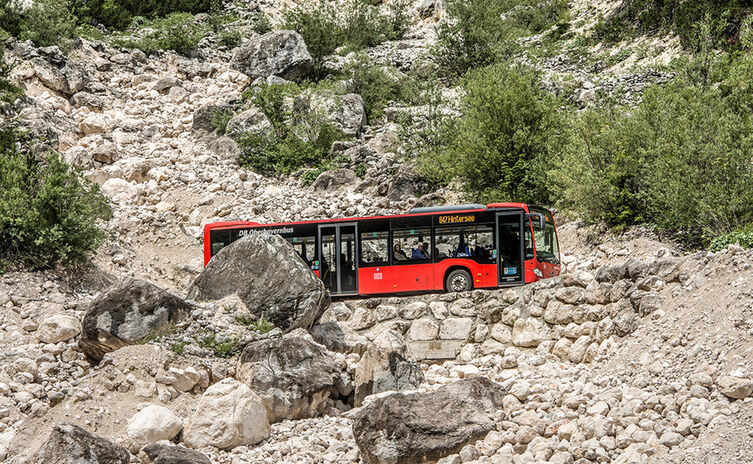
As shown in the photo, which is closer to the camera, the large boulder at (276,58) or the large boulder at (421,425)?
the large boulder at (421,425)

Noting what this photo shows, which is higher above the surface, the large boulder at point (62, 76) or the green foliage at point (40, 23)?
the green foliage at point (40, 23)

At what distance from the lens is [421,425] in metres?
10.6

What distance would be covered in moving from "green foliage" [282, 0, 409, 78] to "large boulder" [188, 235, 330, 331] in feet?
84.5

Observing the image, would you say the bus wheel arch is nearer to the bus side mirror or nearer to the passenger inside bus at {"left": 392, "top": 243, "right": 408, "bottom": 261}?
the passenger inside bus at {"left": 392, "top": 243, "right": 408, "bottom": 261}

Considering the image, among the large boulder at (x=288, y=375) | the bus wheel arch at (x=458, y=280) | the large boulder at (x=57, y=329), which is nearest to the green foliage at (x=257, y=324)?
the large boulder at (x=288, y=375)

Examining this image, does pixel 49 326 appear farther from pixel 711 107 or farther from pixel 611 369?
pixel 711 107

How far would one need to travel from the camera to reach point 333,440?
11.4 meters

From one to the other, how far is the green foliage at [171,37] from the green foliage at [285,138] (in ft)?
26.2

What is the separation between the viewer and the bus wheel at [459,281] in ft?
56.2

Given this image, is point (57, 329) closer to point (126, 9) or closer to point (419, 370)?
point (419, 370)

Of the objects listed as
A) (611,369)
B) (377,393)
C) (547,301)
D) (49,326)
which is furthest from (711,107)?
(49,326)

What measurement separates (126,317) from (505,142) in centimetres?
1482

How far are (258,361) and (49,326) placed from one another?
3904 mm

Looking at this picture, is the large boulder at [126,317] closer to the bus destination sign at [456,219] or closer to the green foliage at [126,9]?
the bus destination sign at [456,219]
